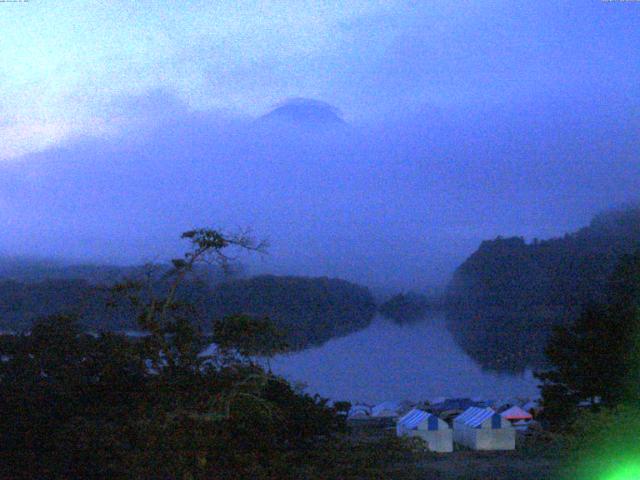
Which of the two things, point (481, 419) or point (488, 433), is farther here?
point (481, 419)

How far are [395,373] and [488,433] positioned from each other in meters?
40.3

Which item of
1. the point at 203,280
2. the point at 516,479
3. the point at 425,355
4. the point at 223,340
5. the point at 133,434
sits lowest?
the point at 425,355

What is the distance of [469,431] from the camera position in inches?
579

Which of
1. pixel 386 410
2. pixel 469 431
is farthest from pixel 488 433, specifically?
pixel 386 410

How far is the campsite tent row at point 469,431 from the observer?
13.5 meters

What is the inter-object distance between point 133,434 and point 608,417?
5153 millimetres

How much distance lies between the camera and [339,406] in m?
10.5

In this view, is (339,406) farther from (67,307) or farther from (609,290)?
(609,290)

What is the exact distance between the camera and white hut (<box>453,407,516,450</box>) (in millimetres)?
13453

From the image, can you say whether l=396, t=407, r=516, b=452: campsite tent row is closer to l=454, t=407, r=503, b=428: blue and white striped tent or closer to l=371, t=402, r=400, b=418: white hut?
l=454, t=407, r=503, b=428: blue and white striped tent

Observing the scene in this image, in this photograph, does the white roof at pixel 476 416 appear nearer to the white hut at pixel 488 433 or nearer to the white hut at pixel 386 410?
the white hut at pixel 488 433

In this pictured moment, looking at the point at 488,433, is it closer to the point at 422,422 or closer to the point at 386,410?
the point at 422,422

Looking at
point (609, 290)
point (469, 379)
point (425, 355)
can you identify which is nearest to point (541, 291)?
point (425, 355)

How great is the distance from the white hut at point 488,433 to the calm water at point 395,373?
10310mm
